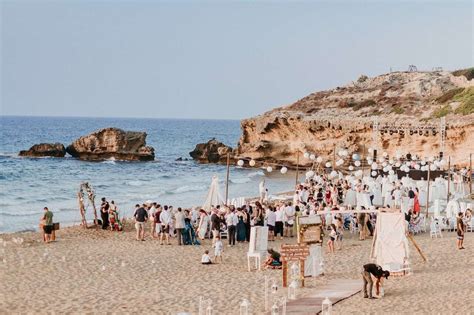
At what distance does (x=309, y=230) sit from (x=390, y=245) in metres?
1.77

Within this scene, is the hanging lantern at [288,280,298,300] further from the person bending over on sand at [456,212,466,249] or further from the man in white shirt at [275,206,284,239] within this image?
the man in white shirt at [275,206,284,239]

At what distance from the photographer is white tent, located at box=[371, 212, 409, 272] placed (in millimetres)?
16141

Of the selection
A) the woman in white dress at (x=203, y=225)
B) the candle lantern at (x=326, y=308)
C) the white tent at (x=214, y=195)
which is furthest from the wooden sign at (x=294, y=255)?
the white tent at (x=214, y=195)

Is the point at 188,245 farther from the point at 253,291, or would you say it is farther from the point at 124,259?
the point at 253,291

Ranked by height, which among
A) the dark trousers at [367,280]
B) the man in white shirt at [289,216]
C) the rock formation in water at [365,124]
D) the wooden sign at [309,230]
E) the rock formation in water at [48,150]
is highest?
the rock formation in water at [365,124]

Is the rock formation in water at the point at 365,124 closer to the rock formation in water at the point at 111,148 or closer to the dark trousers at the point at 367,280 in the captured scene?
the rock formation in water at the point at 111,148

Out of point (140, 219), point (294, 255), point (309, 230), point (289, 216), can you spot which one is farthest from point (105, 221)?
point (294, 255)

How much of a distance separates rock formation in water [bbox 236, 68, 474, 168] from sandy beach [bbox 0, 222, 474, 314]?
3358cm

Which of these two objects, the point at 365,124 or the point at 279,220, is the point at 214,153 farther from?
the point at 279,220

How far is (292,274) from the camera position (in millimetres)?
15898

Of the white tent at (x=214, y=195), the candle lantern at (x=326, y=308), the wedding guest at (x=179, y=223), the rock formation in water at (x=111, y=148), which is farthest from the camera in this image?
the rock formation in water at (x=111, y=148)

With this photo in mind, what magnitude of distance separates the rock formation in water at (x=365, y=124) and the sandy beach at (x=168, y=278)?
33.6 meters

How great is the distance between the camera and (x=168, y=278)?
16047 millimetres

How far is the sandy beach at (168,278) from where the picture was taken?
1328cm
